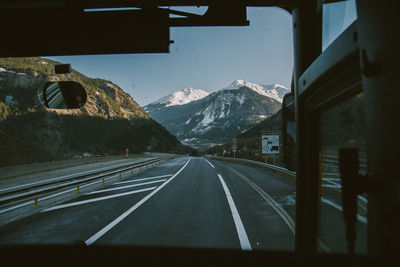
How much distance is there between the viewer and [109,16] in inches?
104

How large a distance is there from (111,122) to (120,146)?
15265 mm

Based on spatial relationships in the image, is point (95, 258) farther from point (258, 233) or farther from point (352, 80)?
point (258, 233)

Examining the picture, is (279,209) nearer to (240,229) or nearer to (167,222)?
(240,229)

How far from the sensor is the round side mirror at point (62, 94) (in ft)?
10.5

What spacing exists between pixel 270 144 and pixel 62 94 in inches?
712

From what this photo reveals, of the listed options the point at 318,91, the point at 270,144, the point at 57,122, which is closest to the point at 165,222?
the point at 318,91

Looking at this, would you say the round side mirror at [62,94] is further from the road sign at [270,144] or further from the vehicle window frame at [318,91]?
the road sign at [270,144]

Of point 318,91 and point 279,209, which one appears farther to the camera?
point 279,209

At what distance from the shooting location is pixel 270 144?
19.4 metres

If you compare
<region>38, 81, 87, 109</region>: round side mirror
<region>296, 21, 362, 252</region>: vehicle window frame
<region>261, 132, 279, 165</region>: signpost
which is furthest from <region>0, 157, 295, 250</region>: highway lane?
<region>261, 132, 279, 165</region>: signpost

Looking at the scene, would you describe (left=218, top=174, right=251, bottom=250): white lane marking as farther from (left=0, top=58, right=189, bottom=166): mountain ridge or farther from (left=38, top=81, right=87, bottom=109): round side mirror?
(left=0, top=58, right=189, bottom=166): mountain ridge

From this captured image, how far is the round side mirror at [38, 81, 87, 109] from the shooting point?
3186 mm

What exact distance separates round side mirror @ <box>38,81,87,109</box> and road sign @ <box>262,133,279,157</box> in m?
17.3

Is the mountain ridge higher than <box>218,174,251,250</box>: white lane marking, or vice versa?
the mountain ridge
